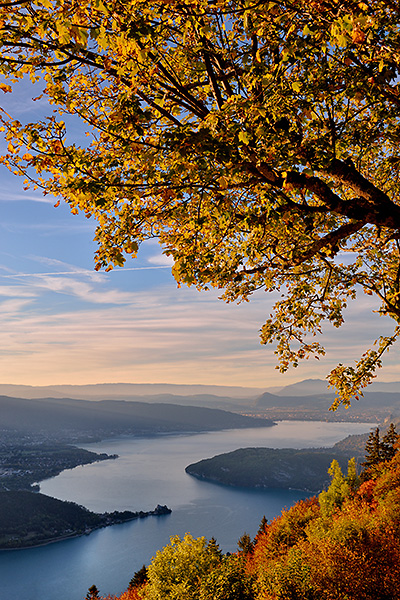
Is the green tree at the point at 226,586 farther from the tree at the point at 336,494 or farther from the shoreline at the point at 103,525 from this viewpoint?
the shoreline at the point at 103,525

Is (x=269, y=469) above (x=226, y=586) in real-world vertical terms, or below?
below

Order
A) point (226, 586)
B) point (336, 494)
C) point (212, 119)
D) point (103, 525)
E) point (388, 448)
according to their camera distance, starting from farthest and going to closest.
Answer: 1. point (103, 525)
2. point (388, 448)
3. point (336, 494)
4. point (226, 586)
5. point (212, 119)

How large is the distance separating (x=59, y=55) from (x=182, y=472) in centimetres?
16388

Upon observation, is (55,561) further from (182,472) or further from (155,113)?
(155,113)

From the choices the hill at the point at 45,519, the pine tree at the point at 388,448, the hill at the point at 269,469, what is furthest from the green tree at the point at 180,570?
the hill at the point at 269,469

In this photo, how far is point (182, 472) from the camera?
509 feet

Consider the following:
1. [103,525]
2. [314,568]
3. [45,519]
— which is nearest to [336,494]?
[314,568]

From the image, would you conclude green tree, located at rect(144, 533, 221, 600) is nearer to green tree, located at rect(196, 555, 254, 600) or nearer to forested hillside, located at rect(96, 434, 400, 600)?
forested hillside, located at rect(96, 434, 400, 600)

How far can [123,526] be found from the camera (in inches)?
3789

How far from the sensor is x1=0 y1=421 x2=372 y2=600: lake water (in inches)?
2793

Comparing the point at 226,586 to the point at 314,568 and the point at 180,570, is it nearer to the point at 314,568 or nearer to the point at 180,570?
the point at 314,568

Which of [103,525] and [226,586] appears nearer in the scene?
[226,586]

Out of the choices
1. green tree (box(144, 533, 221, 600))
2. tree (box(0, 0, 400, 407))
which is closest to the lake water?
green tree (box(144, 533, 221, 600))

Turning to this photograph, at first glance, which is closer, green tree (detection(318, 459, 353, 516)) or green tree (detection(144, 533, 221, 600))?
green tree (detection(144, 533, 221, 600))
